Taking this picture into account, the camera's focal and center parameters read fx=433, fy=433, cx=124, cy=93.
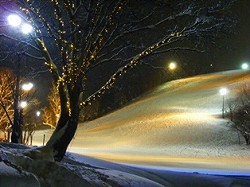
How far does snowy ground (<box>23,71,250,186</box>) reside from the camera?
1112 inches

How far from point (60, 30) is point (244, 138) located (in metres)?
29.8

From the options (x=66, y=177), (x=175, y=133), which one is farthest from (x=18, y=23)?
(x=175, y=133)

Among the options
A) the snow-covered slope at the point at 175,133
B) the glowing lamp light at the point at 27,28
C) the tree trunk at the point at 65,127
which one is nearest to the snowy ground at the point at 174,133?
the snow-covered slope at the point at 175,133

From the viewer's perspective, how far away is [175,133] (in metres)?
43.1

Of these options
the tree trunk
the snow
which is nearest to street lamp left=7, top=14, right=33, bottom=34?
the tree trunk

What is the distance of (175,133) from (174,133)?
0.42ft

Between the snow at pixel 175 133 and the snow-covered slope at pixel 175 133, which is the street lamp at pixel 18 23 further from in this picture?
the snow-covered slope at pixel 175 133

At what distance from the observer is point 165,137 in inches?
1658

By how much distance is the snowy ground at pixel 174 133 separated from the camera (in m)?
28.2

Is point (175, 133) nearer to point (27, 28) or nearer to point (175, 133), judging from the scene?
point (175, 133)

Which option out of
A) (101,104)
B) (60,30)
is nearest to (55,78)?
(60,30)

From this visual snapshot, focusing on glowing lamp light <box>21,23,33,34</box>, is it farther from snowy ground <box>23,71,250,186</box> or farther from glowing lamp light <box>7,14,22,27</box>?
snowy ground <box>23,71,250,186</box>

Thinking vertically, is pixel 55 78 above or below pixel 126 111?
below

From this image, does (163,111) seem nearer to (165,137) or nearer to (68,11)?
(165,137)
